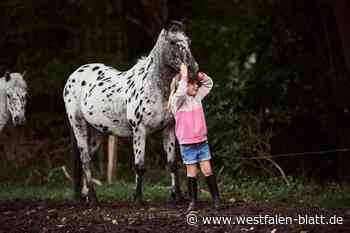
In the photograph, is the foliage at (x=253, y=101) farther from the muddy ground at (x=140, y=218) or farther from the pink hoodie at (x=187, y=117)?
the pink hoodie at (x=187, y=117)

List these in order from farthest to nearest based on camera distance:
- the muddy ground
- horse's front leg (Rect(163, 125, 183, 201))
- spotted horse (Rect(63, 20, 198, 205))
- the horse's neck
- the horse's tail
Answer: the horse's tail
horse's front leg (Rect(163, 125, 183, 201))
the horse's neck
spotted horse (Rect(63, 20, 198, 205))
the muddy ground

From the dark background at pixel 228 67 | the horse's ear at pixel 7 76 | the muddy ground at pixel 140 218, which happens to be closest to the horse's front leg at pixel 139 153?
the muddy ground at pixel 140 218

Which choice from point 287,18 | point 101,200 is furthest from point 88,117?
point 287,18

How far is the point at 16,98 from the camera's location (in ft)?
37.7

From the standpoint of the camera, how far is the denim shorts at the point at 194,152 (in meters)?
8.77

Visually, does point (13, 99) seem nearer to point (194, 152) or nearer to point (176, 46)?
point (176, 46)

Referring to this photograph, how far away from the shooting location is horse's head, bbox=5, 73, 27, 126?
37.7 ft

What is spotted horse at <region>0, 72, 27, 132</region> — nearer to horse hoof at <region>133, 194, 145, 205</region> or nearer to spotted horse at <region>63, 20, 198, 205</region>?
spotted horse at <region>63, 20, 198, 205</region>

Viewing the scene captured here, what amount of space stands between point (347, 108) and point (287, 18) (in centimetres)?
200

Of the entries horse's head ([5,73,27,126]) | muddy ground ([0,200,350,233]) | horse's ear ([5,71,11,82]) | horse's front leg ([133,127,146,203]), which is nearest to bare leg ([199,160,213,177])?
muddy ground ([0,200,350,233])

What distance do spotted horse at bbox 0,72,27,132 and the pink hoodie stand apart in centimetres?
A: 358

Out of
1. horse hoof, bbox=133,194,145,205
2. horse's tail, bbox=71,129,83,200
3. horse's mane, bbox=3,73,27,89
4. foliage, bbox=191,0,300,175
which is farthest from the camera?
foliage, bbox=191,0,300,175

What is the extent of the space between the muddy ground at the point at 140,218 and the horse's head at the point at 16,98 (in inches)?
60.8

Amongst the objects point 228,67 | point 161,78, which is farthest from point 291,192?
point 228,67
